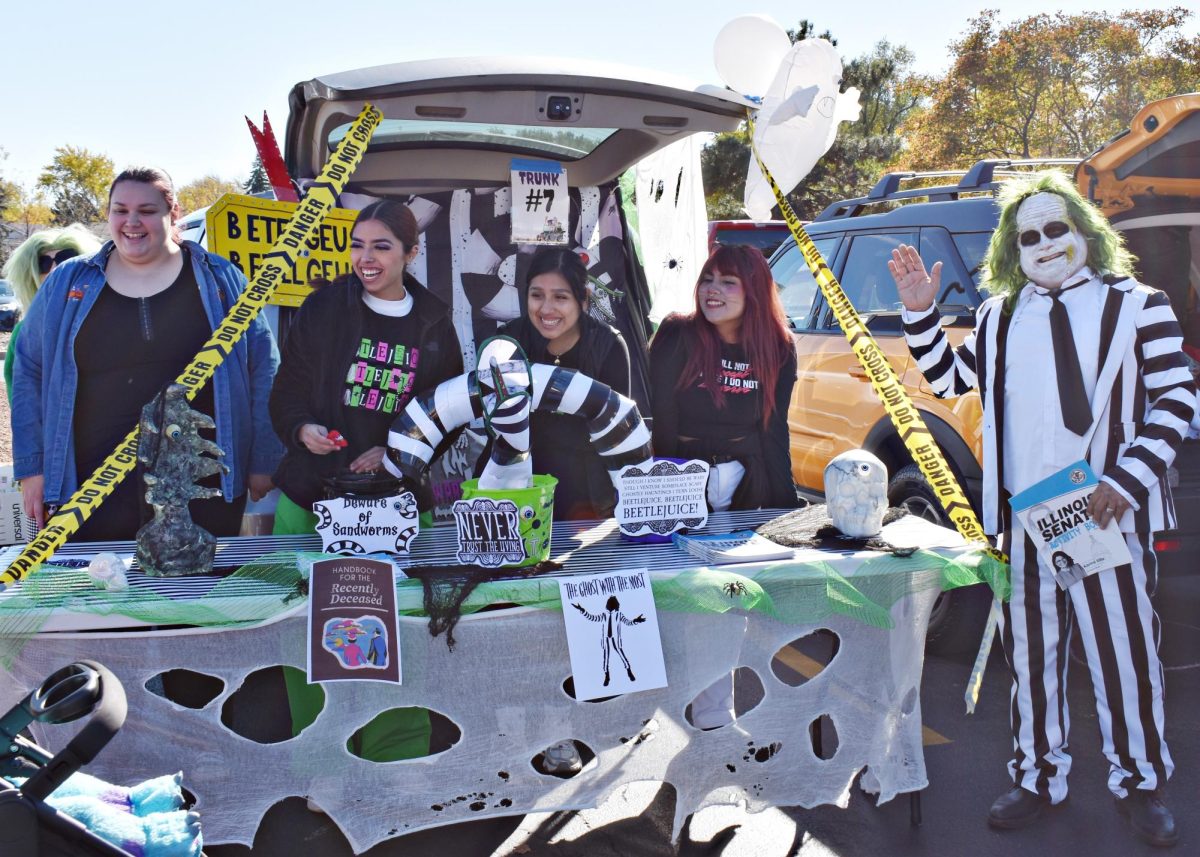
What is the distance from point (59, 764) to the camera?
5.59ft

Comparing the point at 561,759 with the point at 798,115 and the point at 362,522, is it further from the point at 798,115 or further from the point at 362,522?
the point at 798,115

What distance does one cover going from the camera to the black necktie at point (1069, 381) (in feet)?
9.46

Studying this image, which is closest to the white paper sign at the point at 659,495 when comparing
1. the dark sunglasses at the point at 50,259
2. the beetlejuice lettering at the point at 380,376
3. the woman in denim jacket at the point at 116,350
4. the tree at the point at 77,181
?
the beetlejuice lettering at the point at 380,376

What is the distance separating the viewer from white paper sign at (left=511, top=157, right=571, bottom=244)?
459cm

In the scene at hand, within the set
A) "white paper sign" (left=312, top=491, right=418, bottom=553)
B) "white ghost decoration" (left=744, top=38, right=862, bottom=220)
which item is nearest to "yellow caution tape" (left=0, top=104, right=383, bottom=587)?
"white paper sign" (left=312, top=491, right=418, bottom=553)

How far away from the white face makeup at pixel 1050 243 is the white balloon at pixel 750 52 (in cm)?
98

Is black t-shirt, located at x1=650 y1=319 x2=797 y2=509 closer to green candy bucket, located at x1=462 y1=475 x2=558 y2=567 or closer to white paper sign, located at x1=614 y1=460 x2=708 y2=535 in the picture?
white paper sign, located at x1=614 y1=460 x2=708 y2=535

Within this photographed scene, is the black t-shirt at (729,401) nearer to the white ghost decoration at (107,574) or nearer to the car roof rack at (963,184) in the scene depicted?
the white ghost decoration at (107,574)

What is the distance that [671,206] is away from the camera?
5.03 m

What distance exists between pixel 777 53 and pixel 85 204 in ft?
159

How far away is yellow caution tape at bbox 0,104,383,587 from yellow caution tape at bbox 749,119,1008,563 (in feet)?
4.51

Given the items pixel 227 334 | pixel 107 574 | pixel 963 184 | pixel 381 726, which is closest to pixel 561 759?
pixel 381 726

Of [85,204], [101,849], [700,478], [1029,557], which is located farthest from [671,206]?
[85,204]

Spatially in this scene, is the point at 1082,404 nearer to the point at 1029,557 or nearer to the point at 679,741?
the point at 1029,557
